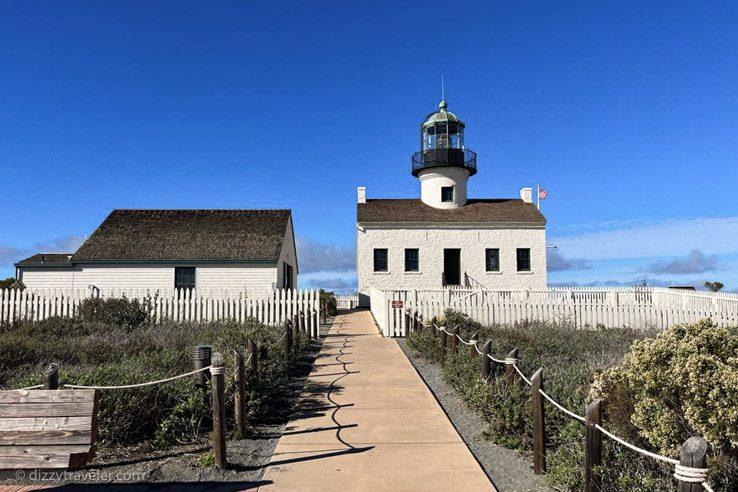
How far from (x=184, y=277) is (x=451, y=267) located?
51.2ft

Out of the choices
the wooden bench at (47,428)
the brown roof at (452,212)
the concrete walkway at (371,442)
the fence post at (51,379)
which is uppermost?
the brown roof at (452,212)

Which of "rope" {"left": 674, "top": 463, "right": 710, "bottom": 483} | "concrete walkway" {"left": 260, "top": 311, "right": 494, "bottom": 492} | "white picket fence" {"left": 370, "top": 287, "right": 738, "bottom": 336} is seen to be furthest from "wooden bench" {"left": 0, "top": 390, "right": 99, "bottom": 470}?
"white picket fence" {"left": 370, "top": 287, "right": 738, "bottom": 336}

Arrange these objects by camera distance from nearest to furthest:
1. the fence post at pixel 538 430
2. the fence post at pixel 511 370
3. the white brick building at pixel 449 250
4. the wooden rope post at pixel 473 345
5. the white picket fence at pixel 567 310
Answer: the fence post at pixel 538 430, the fence post at pixel 511 370, the wooden rope post at pixel 473 345, the white picket fence at pixel 567 310, the white brick building at pixel 449 250

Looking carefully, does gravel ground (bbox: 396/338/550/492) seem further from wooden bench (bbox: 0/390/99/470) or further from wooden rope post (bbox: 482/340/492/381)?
wooden bench (bbox: 0/390/99/470)

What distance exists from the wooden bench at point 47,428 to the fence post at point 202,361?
2.01 meters

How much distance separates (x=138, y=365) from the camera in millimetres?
7516

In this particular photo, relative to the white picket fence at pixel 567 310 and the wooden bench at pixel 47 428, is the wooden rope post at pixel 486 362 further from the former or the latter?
the white picket fence at pixel 567 310

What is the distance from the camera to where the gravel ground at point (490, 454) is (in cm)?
459

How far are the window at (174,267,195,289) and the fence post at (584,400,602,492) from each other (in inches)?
834

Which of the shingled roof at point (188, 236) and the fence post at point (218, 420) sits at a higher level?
the shingled roof at point (188, 236)

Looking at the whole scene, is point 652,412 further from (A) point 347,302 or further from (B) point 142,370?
(A) point 347,302

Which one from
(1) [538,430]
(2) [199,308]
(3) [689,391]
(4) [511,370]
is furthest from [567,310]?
(3) [689,391]

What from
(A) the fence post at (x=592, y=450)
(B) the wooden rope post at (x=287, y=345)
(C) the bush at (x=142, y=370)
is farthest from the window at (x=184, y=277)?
(A) the fence post at (x=592, y=450)

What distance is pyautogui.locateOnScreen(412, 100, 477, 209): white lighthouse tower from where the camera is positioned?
3162 centimetres
